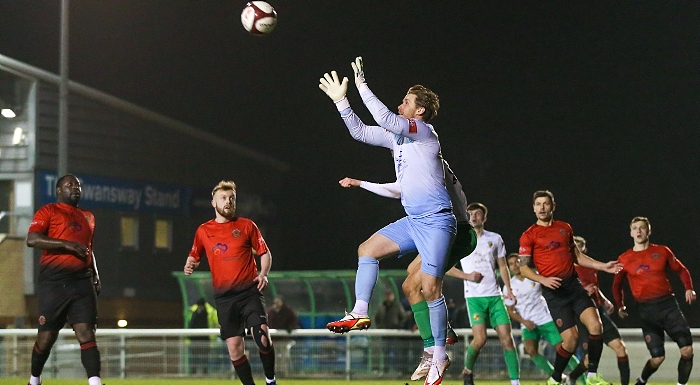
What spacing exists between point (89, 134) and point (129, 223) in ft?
9.45

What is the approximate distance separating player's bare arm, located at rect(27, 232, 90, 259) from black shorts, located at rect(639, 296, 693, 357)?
6244 mm

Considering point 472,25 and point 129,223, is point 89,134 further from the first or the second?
point 472,25

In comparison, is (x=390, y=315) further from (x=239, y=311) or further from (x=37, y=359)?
(x=37, y=359)

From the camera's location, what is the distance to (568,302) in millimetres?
11148

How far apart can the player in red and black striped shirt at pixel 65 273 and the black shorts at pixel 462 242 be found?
3395mm

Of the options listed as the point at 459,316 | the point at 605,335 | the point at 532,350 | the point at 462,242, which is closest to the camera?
the point at 462,242

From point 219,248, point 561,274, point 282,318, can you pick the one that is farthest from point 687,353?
point 282,318

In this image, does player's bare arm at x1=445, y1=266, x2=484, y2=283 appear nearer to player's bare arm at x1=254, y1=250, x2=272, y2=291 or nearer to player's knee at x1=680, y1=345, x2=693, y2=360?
player's knee at x1=680, y1=345, x2=693, y2=360

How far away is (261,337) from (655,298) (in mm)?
4733

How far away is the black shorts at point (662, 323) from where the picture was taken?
11664 millimetres

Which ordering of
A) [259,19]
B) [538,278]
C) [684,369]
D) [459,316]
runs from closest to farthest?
[259,19] → [538,278] → [684,369] → [459,316]

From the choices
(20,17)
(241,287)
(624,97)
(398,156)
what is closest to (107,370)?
(241,287)

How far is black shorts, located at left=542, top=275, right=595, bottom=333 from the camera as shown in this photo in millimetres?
11102

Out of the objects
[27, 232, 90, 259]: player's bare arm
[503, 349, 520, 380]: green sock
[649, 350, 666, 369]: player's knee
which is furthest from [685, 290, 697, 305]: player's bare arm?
[27, 232, 90, 259]: player's bare arm
